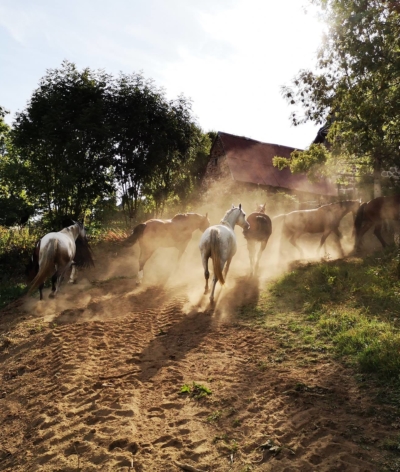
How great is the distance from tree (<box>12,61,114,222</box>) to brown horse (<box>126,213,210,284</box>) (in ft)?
21.6

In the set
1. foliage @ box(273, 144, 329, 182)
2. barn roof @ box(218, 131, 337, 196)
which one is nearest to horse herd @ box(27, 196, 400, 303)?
foliage @ box(273, 144, 329, 182)

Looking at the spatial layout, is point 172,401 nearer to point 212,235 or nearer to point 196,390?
point 196,390

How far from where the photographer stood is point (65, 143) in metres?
19.3

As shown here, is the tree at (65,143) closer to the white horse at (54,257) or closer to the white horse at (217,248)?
the white horse at (54,257)

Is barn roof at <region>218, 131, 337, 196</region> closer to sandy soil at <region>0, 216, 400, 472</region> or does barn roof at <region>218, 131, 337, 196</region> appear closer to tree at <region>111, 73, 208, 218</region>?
tree at <region>111, 73, 208, 218</region>

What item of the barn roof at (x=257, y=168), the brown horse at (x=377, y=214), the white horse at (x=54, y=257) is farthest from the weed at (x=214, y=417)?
the barn roof at (x=257, y=168)

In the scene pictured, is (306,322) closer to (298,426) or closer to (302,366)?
(302,366)

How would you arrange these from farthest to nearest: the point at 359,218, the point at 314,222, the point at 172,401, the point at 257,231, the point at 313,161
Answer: the point at 313,161
the point at 314,222
the point at 359,218
the point at 257,231
the point at 172,401

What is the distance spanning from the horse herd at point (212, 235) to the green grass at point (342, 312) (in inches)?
67.8

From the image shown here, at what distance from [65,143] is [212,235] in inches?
475

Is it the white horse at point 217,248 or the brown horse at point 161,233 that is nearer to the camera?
the white horse at point 217,248

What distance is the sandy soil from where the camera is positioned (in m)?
4.23

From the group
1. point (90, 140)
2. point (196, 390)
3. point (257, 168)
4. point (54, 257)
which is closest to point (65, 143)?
point (90, 140)

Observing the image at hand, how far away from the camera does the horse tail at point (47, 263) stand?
10305mm
